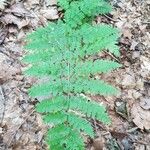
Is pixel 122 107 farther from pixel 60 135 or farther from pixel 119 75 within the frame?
pixel 60 135

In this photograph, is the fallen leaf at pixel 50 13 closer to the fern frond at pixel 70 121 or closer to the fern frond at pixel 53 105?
the fern frond at pixel 53 105

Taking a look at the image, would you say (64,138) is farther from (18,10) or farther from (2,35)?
(18,10)

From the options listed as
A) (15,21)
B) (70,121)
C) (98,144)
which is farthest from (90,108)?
(15,21)

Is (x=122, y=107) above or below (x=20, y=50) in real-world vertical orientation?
below

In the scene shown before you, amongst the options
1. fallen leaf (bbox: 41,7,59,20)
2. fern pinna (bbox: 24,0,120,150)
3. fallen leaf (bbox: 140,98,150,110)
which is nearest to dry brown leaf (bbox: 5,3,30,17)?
fallen leaf (bbox: 41,7,59,20)

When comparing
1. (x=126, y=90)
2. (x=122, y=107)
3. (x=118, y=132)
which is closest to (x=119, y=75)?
(x=126, y=90)

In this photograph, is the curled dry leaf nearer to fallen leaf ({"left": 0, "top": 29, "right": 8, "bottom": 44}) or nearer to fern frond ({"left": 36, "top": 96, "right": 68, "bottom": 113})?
fern frond ({"left": 36, "top": 96, "right": 68, "bottom": 113})
